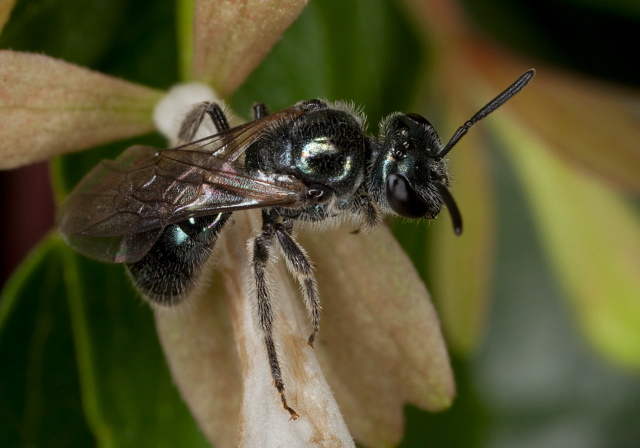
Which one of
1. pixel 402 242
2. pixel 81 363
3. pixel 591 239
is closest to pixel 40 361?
pixel 81 363

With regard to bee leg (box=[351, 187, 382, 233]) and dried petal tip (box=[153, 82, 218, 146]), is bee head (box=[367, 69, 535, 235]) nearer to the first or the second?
bee leg (box=[351, 187, 382, 233])

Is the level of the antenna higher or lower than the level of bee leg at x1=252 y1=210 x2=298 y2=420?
higher

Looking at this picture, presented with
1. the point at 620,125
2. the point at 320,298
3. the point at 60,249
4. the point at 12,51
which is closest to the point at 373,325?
the point at 320,298

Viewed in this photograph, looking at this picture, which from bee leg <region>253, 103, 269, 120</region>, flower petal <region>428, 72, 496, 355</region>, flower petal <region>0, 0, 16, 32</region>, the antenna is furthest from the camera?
flower petal <region>428, 72, 496, 355</region>

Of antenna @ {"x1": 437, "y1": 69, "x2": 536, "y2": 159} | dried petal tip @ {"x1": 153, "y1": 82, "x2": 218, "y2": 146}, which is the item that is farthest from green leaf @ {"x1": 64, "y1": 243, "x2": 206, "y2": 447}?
antenna @ {"x1": 437, "y1": 69, "x2": 536, "y2": 159}

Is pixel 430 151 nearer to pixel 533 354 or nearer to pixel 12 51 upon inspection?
pixel 12 51

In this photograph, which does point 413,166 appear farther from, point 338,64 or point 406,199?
point 338,64
